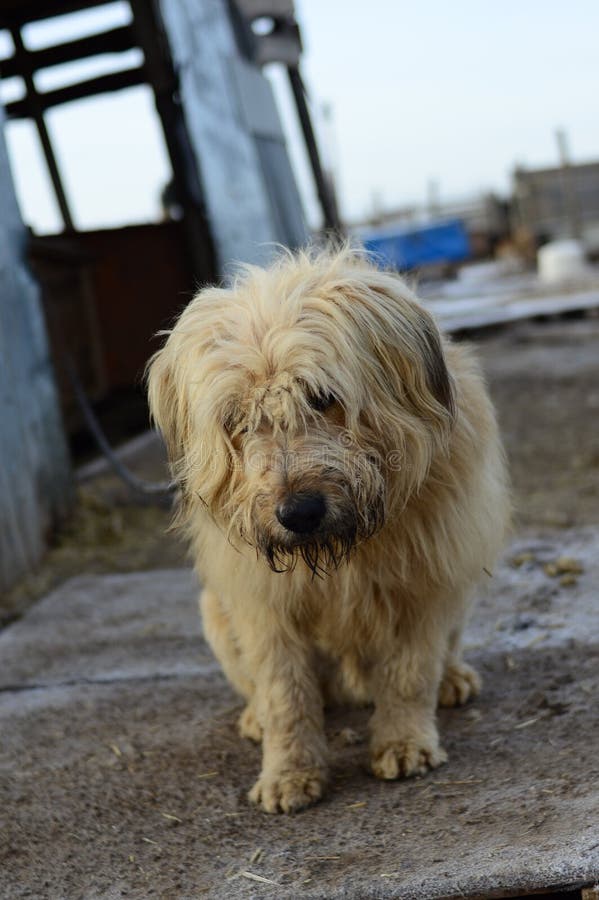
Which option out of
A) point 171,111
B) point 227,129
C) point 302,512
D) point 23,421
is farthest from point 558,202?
point 302,512

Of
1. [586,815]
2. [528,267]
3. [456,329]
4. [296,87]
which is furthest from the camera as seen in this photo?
[528,267]

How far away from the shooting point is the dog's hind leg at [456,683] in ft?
12.0

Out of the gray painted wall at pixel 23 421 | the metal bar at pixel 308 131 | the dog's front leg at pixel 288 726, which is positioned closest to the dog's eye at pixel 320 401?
the dog's front leg at pixel 288 726

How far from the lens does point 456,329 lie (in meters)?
13.3

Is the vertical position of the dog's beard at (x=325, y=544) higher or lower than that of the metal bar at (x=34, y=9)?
lower

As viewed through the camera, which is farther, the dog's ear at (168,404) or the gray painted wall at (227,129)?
the gray painted wall at (227,129)

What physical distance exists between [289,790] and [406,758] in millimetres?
346

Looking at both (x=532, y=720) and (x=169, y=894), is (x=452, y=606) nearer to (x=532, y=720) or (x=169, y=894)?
(x=532, y=720)

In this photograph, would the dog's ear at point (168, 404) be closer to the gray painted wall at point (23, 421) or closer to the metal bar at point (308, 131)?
the gray painted wall at point (23, 421)

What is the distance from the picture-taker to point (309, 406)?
2801mm

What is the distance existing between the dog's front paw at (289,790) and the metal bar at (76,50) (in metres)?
8.29

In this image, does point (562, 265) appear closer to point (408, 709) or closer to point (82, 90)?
point (82, 90)

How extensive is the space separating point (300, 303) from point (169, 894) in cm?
151

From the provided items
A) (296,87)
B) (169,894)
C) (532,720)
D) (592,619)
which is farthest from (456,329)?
(169,894)
